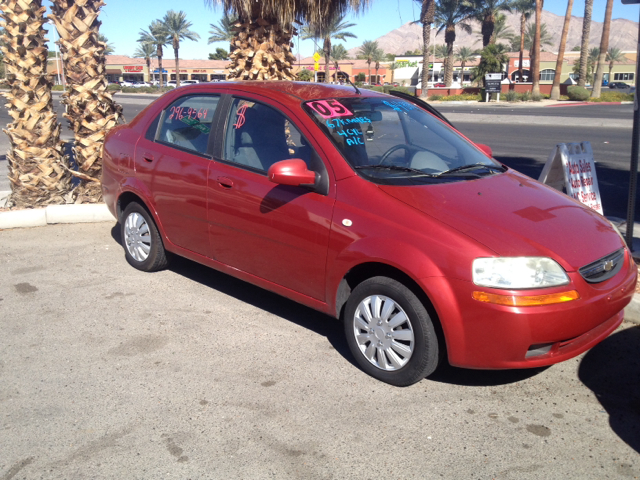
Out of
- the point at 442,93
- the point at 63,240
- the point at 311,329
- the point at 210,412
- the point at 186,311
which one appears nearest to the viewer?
the point at 210,412

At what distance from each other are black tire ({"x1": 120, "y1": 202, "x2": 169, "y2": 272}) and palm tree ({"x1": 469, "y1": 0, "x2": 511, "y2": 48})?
5302cm

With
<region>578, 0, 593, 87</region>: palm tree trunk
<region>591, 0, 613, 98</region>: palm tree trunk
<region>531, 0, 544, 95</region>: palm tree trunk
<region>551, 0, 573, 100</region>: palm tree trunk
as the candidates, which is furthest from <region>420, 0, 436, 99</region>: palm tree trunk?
<region>591, 0, 613, 98</region>: palm tree trunk

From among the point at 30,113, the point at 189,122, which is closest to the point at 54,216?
the point at 30,113

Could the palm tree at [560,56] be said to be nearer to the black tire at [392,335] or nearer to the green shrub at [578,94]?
the green shrub at [578,94]

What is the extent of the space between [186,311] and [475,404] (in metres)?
2.47

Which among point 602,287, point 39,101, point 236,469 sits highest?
point 39,101

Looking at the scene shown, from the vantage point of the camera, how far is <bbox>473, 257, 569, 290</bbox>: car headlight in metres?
3.31

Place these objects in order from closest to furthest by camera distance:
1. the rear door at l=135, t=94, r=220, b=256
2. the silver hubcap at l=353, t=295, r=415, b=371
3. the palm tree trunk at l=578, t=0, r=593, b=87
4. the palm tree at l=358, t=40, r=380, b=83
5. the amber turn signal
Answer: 1. the amber turn signal
2. the silver hubcap at l=353, t=295, r=415, b=371
3. the rear door at l=135, t=94, r=220, b=256
4. the palm tree trunk at l=578, t=0, r=593, b=87
5. the palm tree at l=358, t=40, r=380, b=83

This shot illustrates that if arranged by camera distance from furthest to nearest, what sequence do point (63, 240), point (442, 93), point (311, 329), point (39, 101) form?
point (442, 93)
point (39, 101)
point (63, 240)
point (311, 329)

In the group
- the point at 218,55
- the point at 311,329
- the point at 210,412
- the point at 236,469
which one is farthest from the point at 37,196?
the point at 218,55

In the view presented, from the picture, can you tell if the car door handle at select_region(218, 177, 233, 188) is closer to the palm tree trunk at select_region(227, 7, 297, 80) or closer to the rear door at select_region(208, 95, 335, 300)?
the rear door at select_region(208, 95, 335, 300)

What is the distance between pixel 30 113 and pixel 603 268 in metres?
7.11

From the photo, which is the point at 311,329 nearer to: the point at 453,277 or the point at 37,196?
the point at 453,277

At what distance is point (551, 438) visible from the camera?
3283 millimetres
